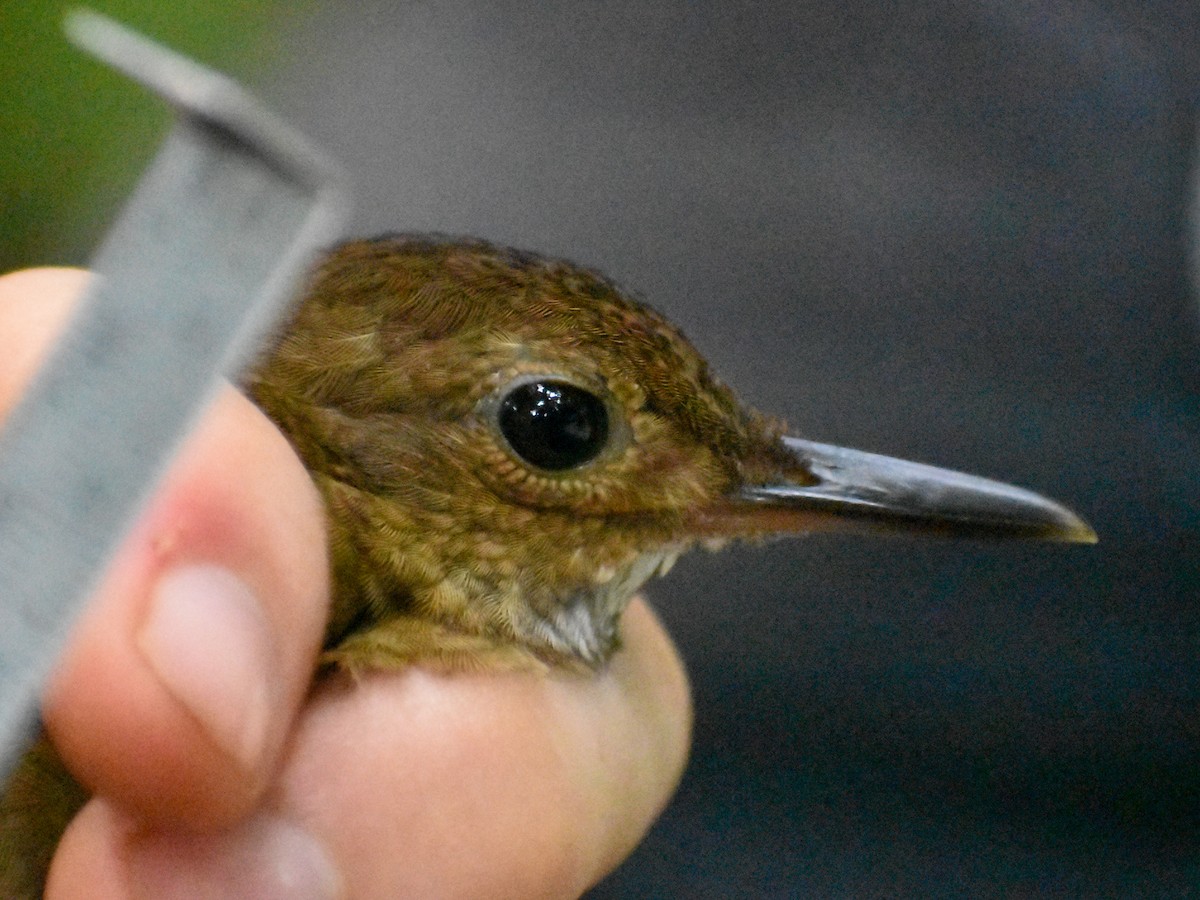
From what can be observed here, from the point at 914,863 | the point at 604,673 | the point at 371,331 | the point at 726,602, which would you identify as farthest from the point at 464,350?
the point at 914,863

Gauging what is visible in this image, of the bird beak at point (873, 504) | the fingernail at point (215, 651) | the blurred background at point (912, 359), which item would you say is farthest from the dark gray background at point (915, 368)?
the fingernail at point (215, 651)

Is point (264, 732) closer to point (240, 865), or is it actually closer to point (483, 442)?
point (240, 865)

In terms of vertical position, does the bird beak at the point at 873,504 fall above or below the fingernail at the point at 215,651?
above

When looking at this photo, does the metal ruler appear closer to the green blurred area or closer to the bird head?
the bird head

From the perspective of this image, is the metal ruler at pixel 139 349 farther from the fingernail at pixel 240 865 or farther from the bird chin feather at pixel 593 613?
the bird chin feather at pixel 593 613

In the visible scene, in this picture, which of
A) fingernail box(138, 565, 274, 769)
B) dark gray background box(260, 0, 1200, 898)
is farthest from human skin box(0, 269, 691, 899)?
dark gray background box(260, 0, 1200, 898)
